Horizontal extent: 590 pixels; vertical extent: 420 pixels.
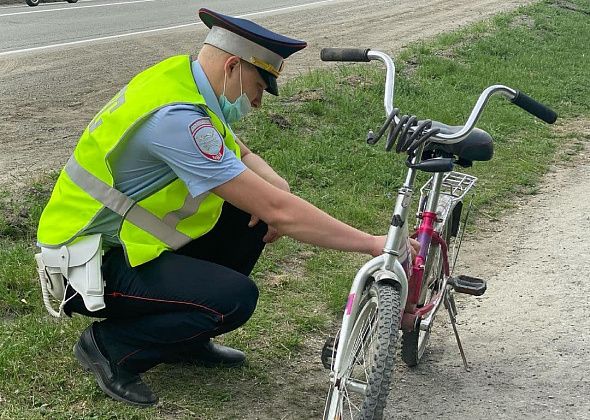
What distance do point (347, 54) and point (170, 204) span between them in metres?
0.92

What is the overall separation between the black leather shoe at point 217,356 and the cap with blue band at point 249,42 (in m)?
1.28

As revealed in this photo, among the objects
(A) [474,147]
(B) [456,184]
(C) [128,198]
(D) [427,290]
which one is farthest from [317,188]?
(C) [128,198]

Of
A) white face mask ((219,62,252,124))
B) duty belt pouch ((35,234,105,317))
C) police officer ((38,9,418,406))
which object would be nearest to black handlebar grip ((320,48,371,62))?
police officer ((38,9,418,406))

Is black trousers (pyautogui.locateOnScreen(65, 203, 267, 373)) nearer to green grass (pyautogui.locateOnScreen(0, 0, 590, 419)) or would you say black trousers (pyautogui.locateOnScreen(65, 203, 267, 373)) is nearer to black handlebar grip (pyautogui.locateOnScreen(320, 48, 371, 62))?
green grass (pyautogui.locateOnScreen(0, 0, 590, 419))

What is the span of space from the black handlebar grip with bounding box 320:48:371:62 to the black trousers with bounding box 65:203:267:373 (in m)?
0.96

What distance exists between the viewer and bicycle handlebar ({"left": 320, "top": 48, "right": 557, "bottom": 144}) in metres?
3.08

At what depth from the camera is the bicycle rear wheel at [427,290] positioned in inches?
146

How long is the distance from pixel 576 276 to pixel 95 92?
17.7ft

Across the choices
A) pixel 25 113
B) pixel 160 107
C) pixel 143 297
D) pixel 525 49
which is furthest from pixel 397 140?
pixel 525 49

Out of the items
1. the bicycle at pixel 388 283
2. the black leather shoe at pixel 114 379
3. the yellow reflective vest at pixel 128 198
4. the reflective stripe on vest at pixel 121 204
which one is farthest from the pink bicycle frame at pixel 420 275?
the black leather shoe at pixel 114 379

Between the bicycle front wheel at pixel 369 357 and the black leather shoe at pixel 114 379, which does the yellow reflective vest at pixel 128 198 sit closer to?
the black leather shoe at pixel 114 379

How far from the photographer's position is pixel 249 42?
317cm

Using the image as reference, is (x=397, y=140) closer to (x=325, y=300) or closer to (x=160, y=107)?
(x=160, y=107)

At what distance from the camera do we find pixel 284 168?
21.2 feet
